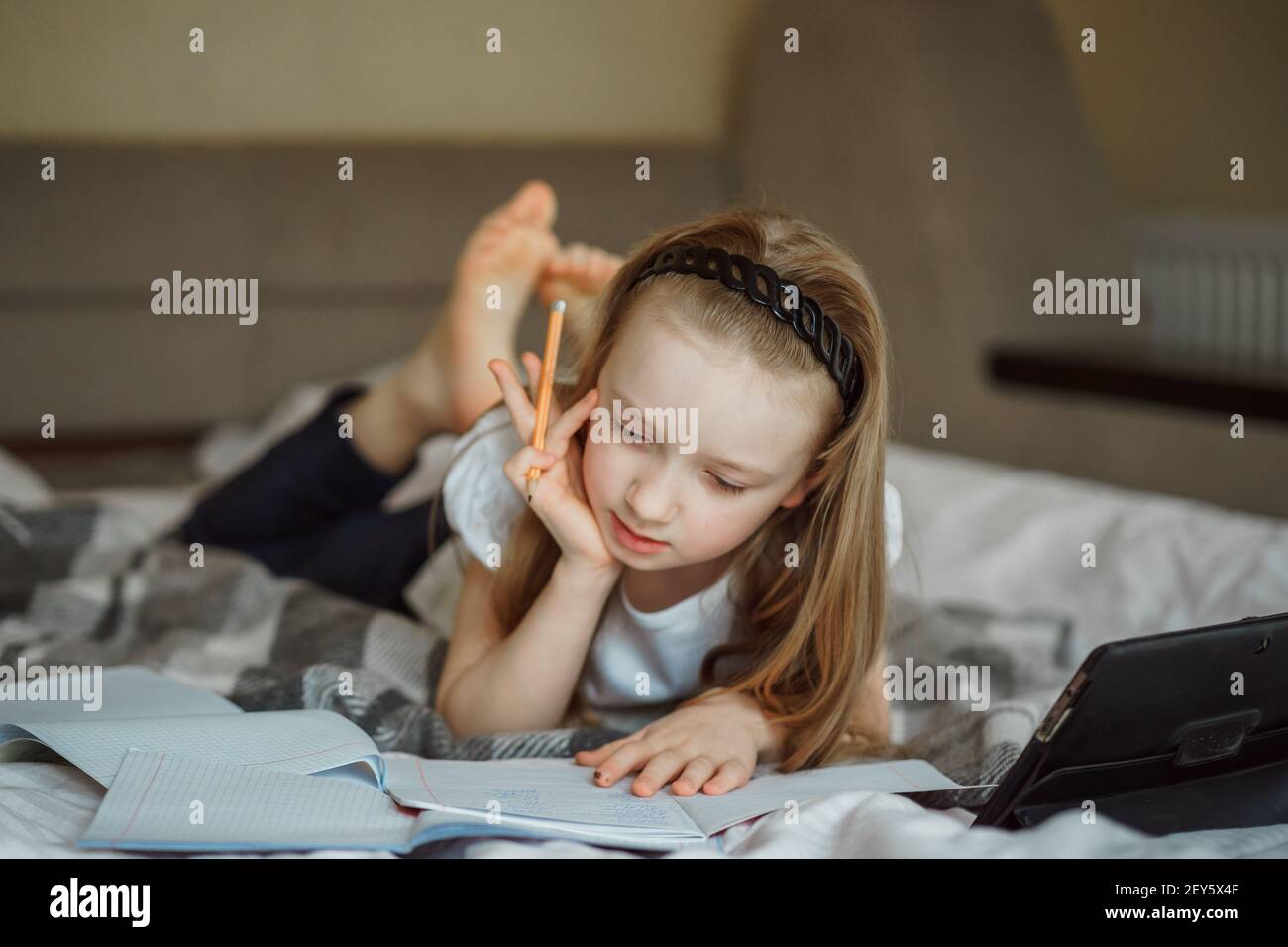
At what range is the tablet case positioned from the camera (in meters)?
0.57

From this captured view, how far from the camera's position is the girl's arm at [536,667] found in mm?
810

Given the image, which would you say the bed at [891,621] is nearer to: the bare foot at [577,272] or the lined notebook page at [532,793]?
the lined notebook page at [532,793]

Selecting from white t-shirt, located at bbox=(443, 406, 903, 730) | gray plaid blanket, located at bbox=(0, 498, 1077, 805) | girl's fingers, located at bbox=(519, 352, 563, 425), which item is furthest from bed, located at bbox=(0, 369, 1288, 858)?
girl's fingers, located at bbox=(519, 352, 563, 425)

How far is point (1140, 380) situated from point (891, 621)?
969 millimetres

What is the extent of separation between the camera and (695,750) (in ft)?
2.37

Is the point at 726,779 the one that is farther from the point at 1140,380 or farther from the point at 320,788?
the point at 1140,380

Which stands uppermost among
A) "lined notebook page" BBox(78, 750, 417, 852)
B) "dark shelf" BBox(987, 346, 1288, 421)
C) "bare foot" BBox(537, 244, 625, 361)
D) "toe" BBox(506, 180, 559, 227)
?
"toe" BBox(506, 180, 559, 227)

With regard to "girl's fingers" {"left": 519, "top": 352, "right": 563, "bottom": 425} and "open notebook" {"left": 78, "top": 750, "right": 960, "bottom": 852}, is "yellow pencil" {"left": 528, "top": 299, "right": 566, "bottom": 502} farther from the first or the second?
"open notebook" {"left": 78, "top": 750, "right": 960, "bottom": 852}

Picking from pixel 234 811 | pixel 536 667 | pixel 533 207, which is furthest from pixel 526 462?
pixel 533 207

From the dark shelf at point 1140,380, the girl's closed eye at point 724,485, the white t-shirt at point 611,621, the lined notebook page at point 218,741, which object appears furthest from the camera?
the dark shelf at point 1140,380

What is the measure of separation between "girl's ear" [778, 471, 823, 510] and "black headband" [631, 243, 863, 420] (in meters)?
0.05

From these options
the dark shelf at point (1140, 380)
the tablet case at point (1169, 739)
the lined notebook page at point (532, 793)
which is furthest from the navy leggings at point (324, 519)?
the dark shelf at point (1140, 380)

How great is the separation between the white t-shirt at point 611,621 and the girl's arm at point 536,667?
0.05 metres
